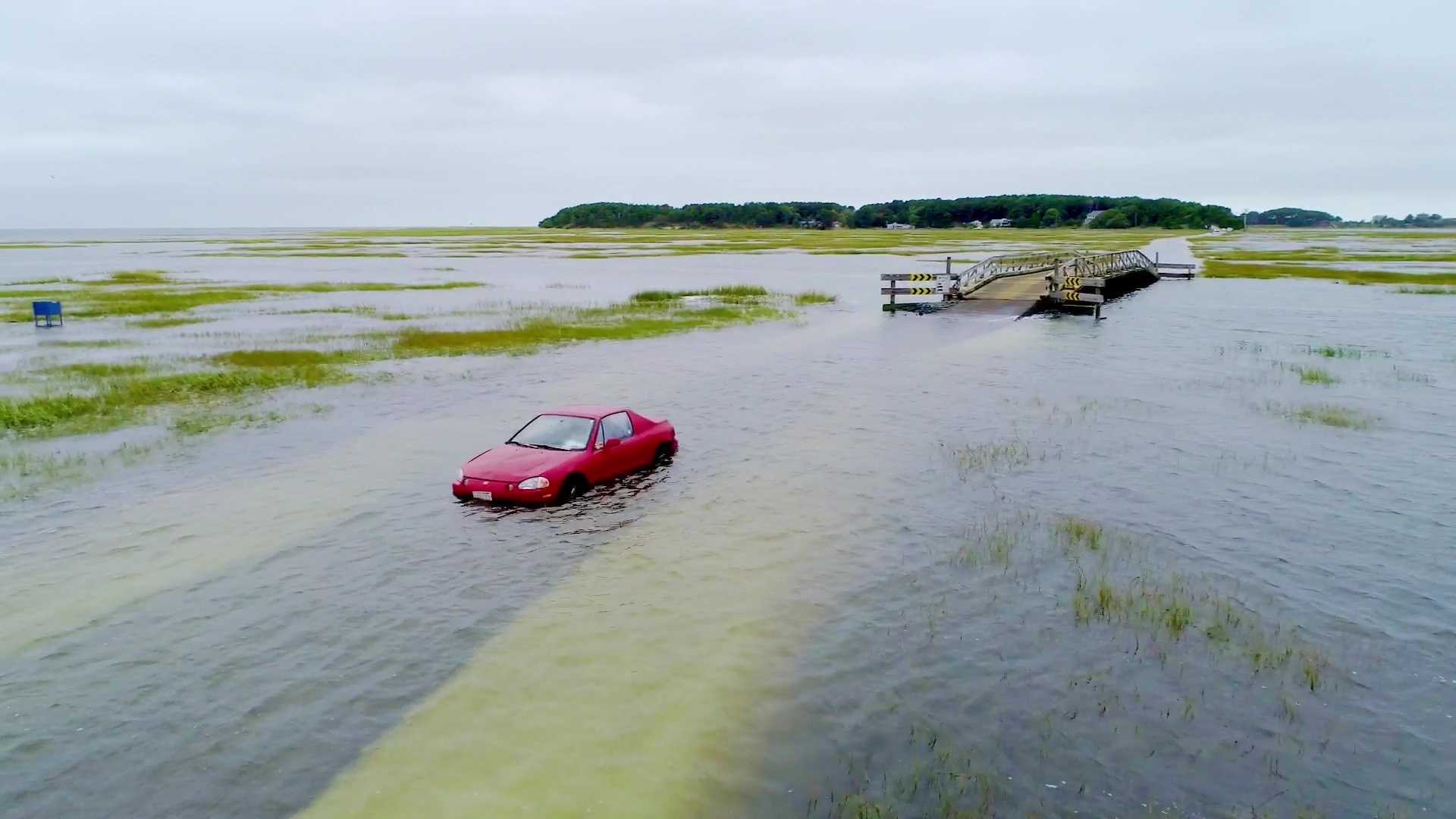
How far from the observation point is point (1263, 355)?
40000 millimetres

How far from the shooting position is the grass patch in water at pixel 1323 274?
78000 millimetres

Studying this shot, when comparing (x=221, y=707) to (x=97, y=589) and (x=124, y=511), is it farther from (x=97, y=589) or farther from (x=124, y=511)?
(x=124, y=511)

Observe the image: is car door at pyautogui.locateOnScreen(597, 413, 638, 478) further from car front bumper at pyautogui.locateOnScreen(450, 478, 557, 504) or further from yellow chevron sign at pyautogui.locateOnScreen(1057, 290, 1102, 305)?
yellow chevron sign at pyautogui.locateOnScreen(1057, 290, 1102, 305)

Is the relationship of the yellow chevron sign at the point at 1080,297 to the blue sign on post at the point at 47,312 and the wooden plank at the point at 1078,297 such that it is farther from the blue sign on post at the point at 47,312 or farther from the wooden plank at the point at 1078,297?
the blue sign on post at the point at 47,312

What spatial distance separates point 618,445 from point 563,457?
1525 mm

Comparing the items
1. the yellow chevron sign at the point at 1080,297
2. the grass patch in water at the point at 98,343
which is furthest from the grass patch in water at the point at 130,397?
the yellow chevron sign at the point at 1080,297

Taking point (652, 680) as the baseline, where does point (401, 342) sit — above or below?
above

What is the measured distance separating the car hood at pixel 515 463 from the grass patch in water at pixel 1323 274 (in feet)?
265

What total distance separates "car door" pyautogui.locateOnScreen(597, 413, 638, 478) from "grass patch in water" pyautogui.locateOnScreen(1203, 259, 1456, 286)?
78.6 meters

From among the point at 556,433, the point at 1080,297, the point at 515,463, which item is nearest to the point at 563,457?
the point at 515,463

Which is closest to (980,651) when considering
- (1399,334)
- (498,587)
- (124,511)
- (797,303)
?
(498,587)

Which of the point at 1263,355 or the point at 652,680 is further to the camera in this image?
the point at 1263,355

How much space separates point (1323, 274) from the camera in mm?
87688

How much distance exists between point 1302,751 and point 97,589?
648 inches
